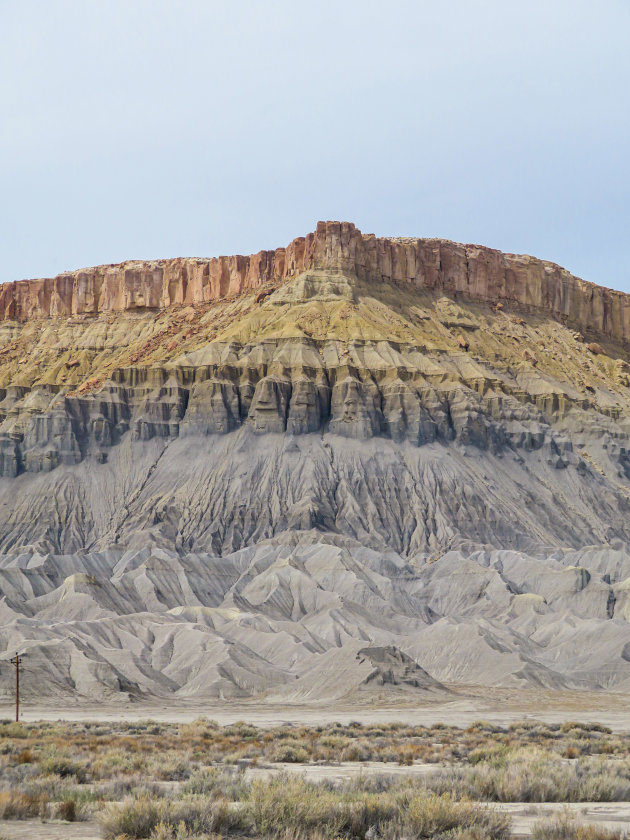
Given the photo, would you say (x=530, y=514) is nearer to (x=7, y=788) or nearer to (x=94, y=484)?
(x=94, y=484)

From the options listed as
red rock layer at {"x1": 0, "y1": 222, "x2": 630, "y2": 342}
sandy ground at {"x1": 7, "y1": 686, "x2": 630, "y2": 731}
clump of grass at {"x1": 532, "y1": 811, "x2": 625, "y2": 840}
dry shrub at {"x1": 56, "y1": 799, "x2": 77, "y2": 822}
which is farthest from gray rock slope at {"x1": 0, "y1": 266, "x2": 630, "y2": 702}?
clump of grass at {"x1": 532, "y1": 811, "x2": 625, "y2": 840}

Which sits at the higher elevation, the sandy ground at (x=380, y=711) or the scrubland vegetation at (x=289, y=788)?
the scrubland vegetation at (x=289, y=788)

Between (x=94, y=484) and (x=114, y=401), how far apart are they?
1403cm

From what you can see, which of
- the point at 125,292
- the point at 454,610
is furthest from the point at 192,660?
the point at 125,292

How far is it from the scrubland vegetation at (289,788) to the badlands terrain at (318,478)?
35252 mm

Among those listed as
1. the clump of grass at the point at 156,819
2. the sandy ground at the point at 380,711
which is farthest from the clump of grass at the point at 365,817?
the sandy ground at the point at 380,711

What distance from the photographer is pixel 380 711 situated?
5878cm

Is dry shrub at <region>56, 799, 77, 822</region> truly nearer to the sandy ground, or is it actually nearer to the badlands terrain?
the sandy ground

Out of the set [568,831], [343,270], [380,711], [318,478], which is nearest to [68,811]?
[568,831]

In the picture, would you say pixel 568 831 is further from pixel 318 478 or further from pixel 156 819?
pixel 318 478

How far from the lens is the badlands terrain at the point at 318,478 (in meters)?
81.8

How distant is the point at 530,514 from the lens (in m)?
130

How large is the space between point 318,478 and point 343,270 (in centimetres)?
3929

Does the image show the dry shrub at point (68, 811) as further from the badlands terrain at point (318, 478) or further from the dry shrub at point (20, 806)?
the badlands terrain at point (318, 478)
